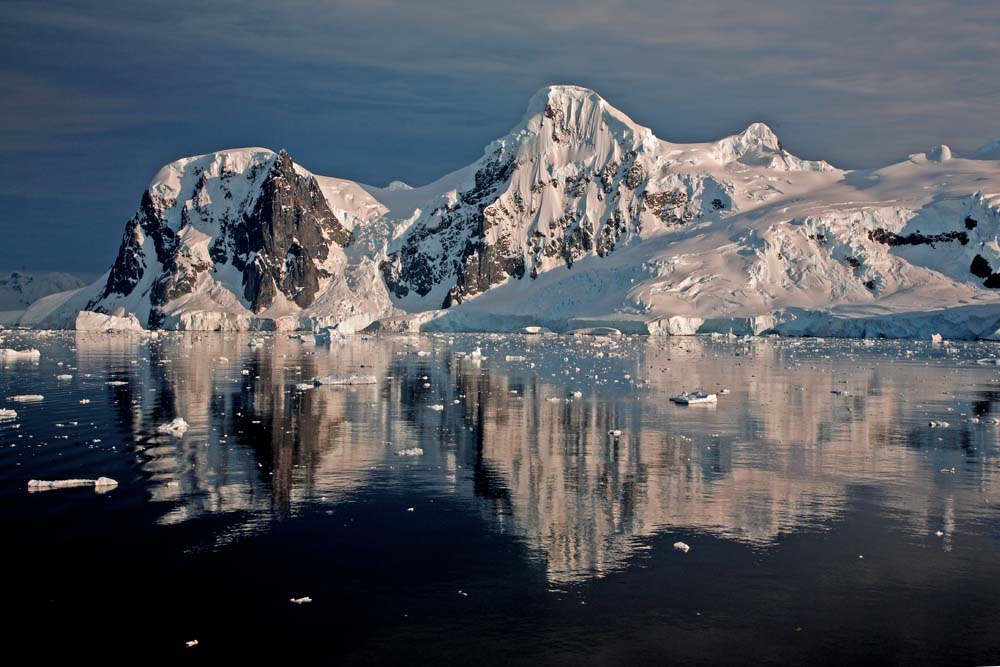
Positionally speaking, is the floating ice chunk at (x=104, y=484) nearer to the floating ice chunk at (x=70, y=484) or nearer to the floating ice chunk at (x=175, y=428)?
the floating ice chunk at (x=70, y=484)

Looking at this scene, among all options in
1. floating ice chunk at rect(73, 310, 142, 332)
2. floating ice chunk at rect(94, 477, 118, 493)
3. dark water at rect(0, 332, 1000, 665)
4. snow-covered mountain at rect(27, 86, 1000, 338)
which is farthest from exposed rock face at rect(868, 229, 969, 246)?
floating ice chunk at rect(94, 477, 118, 493)

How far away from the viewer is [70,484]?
19938 mm

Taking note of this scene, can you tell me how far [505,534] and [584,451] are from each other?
8.69 meters

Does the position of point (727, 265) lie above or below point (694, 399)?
above

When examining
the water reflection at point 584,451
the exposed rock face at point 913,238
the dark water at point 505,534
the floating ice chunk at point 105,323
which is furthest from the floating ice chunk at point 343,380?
the exposed rock face at point 913,238

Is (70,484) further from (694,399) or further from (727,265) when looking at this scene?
(727,265)

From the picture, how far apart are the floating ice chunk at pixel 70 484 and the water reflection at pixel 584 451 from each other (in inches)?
41.6

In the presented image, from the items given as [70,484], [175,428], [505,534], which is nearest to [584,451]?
[505,534]

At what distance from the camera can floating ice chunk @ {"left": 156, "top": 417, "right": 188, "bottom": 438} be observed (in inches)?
1080

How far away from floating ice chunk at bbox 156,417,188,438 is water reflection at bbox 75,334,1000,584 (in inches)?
12.3

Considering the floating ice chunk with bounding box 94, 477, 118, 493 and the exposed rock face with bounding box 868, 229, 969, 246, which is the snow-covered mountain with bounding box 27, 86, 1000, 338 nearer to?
the exposed rock face with bounding box 868, 229, 969, 246

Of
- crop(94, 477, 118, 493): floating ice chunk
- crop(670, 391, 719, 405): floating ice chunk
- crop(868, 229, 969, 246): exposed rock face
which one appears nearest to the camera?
crop(94, 477, 118, 493): floating ice chunk

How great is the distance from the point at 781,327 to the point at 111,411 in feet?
353

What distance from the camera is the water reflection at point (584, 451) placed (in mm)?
18266
